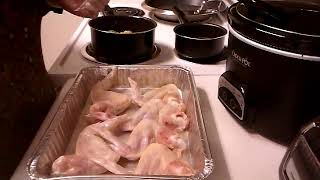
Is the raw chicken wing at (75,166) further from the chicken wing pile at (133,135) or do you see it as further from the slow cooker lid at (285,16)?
the slow cooker lid at (285,16)

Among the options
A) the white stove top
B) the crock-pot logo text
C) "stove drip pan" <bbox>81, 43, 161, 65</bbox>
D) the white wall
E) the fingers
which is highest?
the fingers

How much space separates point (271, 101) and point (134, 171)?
0.24 meters

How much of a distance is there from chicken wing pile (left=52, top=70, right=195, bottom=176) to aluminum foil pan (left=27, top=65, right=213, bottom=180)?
→ 19mm

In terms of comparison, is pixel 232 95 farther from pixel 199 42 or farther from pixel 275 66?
pixel 199 42

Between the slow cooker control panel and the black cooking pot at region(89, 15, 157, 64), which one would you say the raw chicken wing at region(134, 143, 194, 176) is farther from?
the black cooking pot at region(89, 15, 157, 64)

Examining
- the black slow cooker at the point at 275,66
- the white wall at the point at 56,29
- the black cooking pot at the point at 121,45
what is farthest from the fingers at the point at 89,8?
the white wall at the point at 56,29

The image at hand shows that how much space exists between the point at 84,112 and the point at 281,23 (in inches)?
16.2

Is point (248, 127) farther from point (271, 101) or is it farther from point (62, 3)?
point (62, 3)

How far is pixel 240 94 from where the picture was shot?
574mm

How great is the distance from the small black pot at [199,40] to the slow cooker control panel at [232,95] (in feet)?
0.66

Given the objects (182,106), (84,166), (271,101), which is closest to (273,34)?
(271,101)

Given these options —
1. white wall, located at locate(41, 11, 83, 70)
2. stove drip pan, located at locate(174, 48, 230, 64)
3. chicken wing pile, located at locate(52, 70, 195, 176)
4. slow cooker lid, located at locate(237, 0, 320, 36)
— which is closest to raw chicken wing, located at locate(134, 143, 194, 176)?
chicken wing pile, located at locate(52, 70, 195, 176)

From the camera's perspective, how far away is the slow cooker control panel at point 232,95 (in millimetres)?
577

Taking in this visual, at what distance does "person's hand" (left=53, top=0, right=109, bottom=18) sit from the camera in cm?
60
